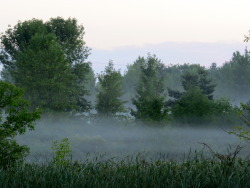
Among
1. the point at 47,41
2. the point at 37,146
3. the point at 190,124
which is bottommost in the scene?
the point at 37,146

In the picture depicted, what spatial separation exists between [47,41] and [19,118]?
40.3 metres

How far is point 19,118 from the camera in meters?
25.2

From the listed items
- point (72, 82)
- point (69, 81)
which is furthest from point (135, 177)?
point (72, 82)

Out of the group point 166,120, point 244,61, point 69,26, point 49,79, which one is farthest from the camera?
point 244,61

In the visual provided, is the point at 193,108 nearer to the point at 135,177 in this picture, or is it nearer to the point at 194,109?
the point at 194,109

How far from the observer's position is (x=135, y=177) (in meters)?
9.81

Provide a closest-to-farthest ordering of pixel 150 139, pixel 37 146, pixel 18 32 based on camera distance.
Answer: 1. pixel 150 139
2. pixel 37 146
3. pixel 18 32

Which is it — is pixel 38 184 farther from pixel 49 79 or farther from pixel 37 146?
pixel 49 79

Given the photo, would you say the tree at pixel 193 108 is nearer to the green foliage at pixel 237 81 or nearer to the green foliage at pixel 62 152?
the green foliage at pixel 62 152

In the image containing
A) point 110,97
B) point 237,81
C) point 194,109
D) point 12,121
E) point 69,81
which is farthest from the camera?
point 237,81

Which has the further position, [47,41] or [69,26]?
[69,26]

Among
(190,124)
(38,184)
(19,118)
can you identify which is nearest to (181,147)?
(190,124)

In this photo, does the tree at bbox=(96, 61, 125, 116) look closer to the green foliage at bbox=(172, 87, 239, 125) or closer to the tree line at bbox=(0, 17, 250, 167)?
the tree line at bbox=(0, 17, 250, 167)

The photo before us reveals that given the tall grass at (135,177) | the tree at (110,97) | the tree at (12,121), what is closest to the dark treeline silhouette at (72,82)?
the tree at (110,97)
